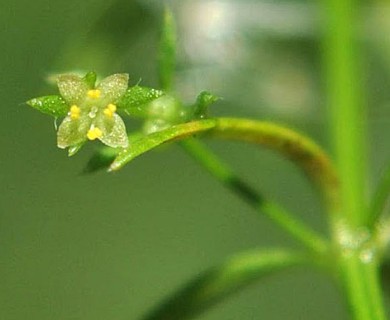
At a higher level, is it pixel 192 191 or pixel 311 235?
pixel 192 191

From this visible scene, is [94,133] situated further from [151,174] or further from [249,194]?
[151,174]

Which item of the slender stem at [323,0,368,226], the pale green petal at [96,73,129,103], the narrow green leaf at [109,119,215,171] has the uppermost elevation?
the slender stem at [323,0,368,226]

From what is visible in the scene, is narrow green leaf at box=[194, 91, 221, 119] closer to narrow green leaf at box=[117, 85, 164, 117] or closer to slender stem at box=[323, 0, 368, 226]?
narrow green leaf at box=[117, 85, 164, 117]

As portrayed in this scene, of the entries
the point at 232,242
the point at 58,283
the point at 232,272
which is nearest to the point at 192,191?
the point at 232,242

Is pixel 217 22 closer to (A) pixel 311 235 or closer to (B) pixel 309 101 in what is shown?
(B) pixel 309 101

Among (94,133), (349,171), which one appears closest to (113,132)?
(94,133)

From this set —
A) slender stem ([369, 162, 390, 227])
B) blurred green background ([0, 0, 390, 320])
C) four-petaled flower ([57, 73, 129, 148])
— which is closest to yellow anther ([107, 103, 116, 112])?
four-petaled flower ([57, 73, 129, 148])

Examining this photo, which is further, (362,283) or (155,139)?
(362,283)

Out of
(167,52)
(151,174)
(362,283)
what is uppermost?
(151,174)
